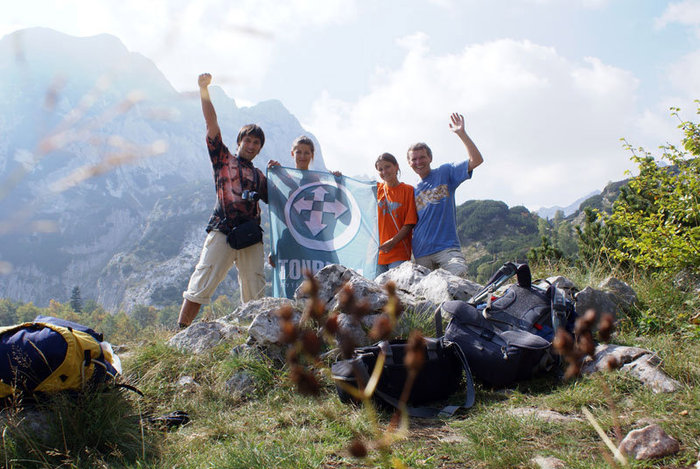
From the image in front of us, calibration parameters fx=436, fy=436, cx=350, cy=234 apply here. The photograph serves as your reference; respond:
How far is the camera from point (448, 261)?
580 cm

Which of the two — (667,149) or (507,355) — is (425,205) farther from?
(667,149)

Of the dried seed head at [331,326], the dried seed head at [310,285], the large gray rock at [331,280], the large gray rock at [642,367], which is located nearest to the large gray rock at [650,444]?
the large gray rock at [642,367]

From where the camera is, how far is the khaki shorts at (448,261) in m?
5.69

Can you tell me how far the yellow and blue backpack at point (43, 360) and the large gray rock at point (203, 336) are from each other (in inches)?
53.1

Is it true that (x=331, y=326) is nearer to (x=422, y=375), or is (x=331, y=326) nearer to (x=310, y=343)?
(x=310, y=343)

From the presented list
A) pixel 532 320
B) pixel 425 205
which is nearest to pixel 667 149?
pixel 425 205

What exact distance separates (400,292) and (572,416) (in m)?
2.43

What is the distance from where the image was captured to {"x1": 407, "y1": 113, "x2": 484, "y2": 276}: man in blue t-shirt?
5.82 m

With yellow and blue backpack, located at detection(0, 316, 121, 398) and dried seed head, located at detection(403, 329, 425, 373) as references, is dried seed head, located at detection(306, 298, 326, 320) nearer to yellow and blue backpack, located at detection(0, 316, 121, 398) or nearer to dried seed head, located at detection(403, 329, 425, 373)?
dried seed head, located at detection(403, 329, 425, 373)

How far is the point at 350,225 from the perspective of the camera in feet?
22.1

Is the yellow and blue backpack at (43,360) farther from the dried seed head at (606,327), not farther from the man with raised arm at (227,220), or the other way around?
the dried seed head at (606,327)

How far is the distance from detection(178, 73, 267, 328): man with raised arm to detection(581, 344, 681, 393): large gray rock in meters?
3.99

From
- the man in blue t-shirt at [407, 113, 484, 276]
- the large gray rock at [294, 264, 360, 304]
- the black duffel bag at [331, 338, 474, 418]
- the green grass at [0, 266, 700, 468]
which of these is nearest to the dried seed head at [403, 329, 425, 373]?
the green grass at [0, 266, 700, 468]

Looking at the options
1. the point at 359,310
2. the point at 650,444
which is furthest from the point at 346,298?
the point at 650,444
